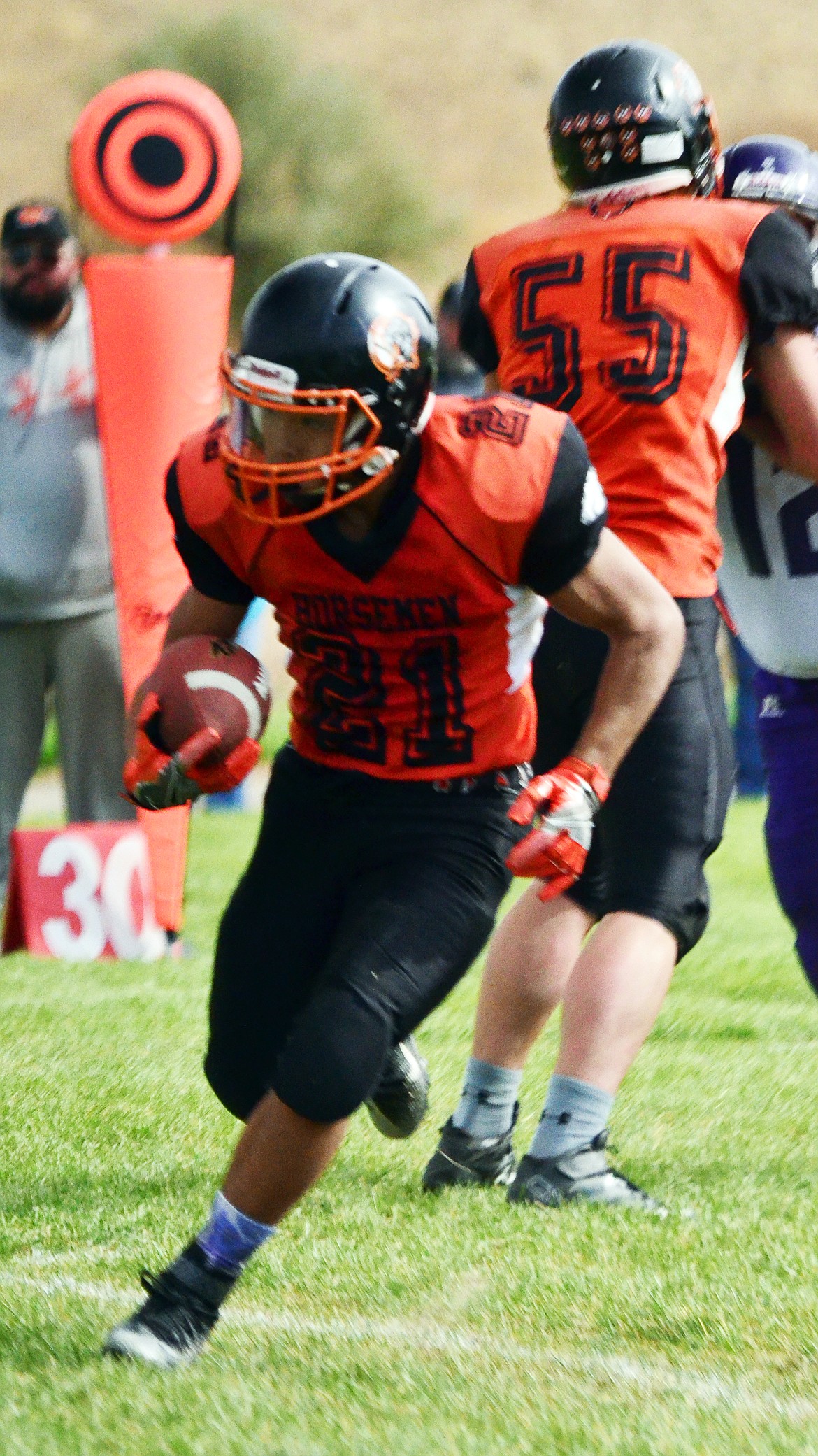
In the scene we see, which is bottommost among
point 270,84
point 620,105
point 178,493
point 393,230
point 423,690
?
point 393,230

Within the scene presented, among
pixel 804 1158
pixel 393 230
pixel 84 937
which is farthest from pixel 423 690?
pixel 393 230

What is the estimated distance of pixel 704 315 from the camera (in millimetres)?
3377

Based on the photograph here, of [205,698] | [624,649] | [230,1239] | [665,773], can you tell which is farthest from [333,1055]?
[665,773]

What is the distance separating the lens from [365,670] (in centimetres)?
298

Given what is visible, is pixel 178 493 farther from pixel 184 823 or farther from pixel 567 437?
pixel 184 823

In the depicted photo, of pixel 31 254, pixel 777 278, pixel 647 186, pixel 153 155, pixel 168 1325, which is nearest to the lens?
pixel 168 1325

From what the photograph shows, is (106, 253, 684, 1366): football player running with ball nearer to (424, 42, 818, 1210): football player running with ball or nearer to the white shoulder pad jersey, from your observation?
(424, 42, 818, 1210): football player running with ball

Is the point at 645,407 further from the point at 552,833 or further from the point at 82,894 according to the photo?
the point at 82,894

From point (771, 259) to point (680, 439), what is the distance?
0.36 m

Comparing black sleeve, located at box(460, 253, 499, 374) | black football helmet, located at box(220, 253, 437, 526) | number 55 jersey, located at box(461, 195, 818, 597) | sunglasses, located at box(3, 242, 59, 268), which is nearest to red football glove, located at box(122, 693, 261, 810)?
black football helmet, located at box(220, 253, 437, 526)

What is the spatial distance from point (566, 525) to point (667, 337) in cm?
76

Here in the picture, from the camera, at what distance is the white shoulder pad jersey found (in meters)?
3.65

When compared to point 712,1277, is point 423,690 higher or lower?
higher

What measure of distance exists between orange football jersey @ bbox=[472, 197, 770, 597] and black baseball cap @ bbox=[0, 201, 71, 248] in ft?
11.0
